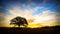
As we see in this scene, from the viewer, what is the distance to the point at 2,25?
4020mm

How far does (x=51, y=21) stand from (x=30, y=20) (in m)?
0.46

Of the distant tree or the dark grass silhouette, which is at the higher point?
the distant tree

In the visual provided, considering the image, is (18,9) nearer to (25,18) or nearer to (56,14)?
Answer: (25,18)

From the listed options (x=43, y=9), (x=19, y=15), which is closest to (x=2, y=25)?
(x=19, y=15)

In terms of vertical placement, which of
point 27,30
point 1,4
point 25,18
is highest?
point 1,4

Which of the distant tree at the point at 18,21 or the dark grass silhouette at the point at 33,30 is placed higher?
the distant tree at the point at 18,21

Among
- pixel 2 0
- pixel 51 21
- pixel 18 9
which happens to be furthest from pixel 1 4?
pixel 51 21

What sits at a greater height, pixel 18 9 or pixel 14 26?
pixel 18 9

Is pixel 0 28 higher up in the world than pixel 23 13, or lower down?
lower down

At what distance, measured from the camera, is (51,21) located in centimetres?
405

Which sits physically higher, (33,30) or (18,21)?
(18,21)

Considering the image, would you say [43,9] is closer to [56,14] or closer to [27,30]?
[56,14]

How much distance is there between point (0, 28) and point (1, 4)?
0.52 m

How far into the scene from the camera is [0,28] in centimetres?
Result: 402
